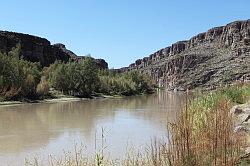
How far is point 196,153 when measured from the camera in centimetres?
604

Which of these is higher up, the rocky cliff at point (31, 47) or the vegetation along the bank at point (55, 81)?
the rocky cliff at point (31, 47)

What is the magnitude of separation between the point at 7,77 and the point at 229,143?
173 feet

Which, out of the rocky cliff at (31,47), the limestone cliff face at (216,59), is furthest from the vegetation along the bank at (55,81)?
the limestone cliff face at (216,59)

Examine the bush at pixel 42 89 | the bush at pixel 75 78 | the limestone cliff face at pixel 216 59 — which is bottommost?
the bush at pixel 42 89

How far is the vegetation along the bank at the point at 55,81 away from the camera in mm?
57281

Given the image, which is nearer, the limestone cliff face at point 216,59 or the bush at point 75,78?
Answer: the bush at point 75,78

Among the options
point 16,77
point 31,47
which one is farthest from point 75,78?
point 31,47

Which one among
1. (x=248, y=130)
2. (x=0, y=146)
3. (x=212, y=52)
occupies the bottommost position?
(x=0, y=146)

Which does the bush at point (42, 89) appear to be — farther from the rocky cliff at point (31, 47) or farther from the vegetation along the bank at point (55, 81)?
the rocky cliff at point (31, 47)

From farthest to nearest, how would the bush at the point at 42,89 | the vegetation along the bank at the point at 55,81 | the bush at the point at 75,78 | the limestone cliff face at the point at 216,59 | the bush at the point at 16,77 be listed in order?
the limestone cliff face at the point at 216,59, the bush at the point at 75,78, the bush at the point at 42,89, the vegetation along the bank at the point at 55,81, the bush at the point at 16,77

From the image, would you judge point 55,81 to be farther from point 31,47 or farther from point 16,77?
point 31,47

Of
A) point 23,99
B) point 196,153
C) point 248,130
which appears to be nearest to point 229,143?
point 196,153

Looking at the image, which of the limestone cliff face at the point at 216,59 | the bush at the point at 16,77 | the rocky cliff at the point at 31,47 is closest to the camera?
the bush at the point at 16,77

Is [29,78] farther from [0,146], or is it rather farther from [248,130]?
[248,130]
